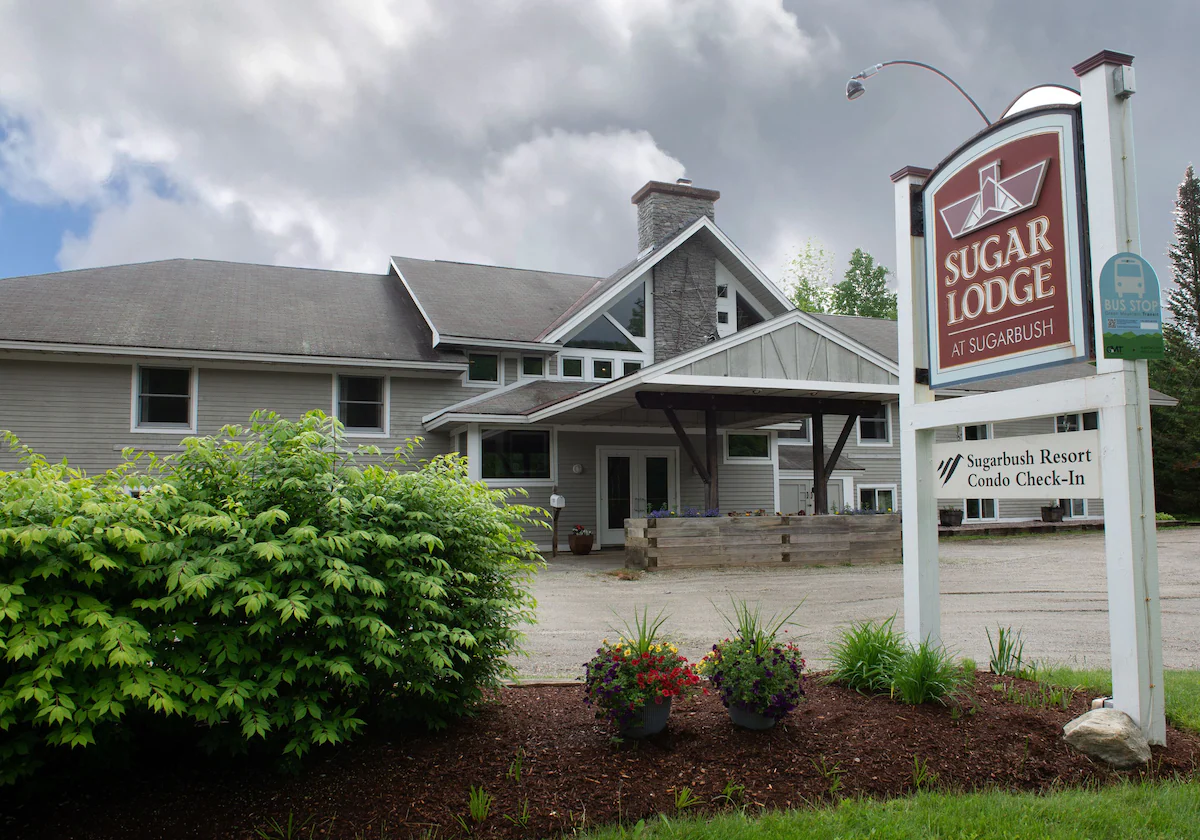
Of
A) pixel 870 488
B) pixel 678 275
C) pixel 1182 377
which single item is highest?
pixel 678 275

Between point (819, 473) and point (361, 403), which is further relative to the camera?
point (361, 403)

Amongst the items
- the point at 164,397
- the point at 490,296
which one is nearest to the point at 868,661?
the point at 164,397

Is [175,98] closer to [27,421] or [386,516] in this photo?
[27,421]

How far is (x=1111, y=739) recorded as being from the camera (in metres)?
4.07

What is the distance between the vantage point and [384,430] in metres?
17.5

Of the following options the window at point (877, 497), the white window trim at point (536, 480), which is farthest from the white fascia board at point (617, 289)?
the window at point (877, 497)

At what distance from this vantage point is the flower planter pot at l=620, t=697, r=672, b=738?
13.5 ft

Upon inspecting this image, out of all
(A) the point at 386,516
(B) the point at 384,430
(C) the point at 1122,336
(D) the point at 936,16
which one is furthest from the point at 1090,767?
(B) the point at 384,430

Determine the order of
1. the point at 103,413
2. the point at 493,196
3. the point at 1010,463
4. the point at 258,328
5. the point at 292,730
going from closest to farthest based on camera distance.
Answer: the point at 292,730 → the point at 1010,463 → the point at 103,413 → the point at 258,328 → the point at 493,196

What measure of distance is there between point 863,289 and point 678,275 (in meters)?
30.1

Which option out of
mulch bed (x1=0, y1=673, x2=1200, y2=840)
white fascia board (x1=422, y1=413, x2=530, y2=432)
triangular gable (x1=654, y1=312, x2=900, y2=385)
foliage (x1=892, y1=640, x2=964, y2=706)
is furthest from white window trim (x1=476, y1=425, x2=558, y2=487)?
foliage (x1=892, y1=640, x2=964, y2=706)

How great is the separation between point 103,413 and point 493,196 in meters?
14.4

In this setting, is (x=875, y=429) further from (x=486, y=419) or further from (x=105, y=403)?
(x=105, y=403)

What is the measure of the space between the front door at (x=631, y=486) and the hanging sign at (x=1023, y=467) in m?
13.4
